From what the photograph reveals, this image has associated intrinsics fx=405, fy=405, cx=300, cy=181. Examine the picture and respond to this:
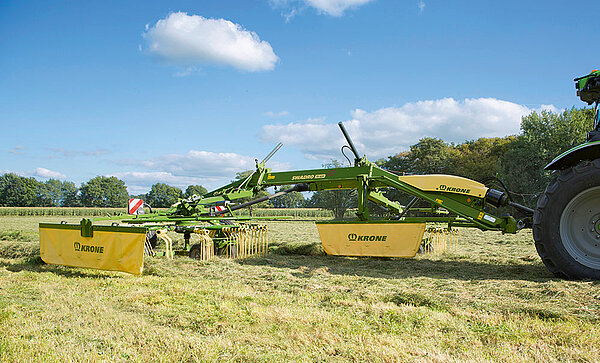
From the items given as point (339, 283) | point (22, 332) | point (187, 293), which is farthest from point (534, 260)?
point (22, 332)

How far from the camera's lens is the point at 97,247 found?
6.78 m

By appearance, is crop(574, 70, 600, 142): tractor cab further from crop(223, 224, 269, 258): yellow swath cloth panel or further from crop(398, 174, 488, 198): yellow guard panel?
crop(223, 224, 269, 258): yellow swath cloth panel

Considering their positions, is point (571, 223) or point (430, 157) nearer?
point (571, 223)

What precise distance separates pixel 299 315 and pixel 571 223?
4135mm

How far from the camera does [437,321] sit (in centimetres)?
374

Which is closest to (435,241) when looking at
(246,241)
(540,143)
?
(246,241)

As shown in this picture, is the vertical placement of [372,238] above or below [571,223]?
below

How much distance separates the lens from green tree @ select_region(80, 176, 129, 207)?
233ft

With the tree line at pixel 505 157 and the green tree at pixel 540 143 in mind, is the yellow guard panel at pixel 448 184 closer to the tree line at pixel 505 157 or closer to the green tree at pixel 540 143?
the tree line at pixel 505 157

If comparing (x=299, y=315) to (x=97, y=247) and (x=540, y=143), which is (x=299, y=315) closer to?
(x=97, y=247)

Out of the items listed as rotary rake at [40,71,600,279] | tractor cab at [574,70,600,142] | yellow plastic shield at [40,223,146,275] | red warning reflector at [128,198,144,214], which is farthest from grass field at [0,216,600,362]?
red warning reflector at [128,198,144,214]

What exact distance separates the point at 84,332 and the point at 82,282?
8.81ft

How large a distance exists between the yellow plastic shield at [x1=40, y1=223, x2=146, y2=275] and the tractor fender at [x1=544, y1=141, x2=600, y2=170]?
6.25 meters

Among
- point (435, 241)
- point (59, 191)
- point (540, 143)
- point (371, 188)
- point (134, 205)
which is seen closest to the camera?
point (371, 188)
